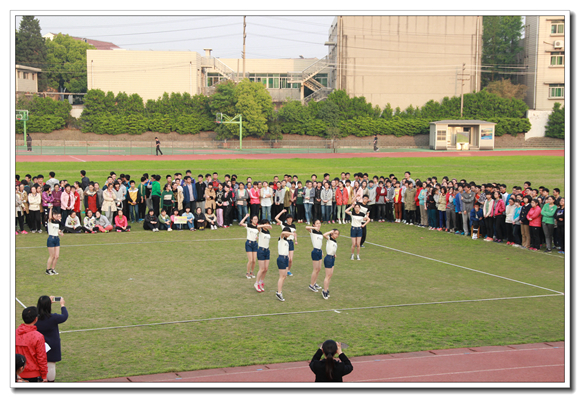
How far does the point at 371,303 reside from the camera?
44.4 ft

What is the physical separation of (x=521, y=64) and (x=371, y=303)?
77042 millimetres

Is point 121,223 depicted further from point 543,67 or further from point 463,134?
point 543,67

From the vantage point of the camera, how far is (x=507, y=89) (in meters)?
76.8

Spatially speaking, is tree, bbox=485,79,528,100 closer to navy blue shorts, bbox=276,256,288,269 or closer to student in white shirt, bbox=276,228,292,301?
student in white shirt, bbox=276,228,292,301

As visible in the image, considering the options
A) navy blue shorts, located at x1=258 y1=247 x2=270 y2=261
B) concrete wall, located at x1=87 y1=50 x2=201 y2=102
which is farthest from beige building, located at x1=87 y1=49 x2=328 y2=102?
navy blue shorts, located at x1=258 y1=247 x2=270 y2=261

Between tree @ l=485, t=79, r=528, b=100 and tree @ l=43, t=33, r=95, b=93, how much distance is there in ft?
187

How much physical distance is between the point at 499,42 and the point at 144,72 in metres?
51.1

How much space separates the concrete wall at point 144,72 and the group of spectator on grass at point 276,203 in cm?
5252

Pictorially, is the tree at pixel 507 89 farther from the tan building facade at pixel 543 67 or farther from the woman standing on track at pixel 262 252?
the woman standing on track at pixel 262 252

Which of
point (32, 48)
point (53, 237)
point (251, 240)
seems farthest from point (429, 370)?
point (32, 48)

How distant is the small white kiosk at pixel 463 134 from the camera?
63.5 meters

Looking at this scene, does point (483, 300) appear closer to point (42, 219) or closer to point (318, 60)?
point (42, 219)
